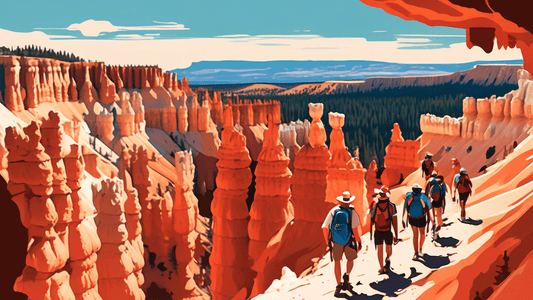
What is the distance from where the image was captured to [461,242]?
12.1m

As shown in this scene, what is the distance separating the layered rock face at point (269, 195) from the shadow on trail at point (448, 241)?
1181 cm

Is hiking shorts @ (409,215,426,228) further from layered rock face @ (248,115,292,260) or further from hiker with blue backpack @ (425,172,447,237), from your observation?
layered rock face @ (248,115,292,260)

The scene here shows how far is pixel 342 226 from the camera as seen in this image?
406 inches

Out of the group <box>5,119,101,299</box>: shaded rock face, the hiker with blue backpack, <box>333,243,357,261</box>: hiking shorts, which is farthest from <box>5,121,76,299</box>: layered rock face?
the hiker with blue backpack

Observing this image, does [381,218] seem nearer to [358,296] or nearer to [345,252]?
[345,252]

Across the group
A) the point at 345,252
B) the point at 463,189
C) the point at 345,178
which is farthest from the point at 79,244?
the point at 463,189

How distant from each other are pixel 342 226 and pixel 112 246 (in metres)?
12.5

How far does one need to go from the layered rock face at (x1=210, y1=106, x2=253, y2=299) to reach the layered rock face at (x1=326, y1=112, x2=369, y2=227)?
605 centimetres

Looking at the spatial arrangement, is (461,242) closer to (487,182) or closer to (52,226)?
(487,182)

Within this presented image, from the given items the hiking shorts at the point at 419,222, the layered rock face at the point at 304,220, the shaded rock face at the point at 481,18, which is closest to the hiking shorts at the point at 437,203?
the hiking shorts at the point at 419,222

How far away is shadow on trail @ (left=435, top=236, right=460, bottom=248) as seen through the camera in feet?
39.9

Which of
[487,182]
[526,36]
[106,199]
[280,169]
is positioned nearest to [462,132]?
[280,169]

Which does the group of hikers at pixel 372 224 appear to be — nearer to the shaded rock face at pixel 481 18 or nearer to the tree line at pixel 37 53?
the shaded rock face at pixel 481 18

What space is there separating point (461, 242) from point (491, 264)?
92.4 inches
